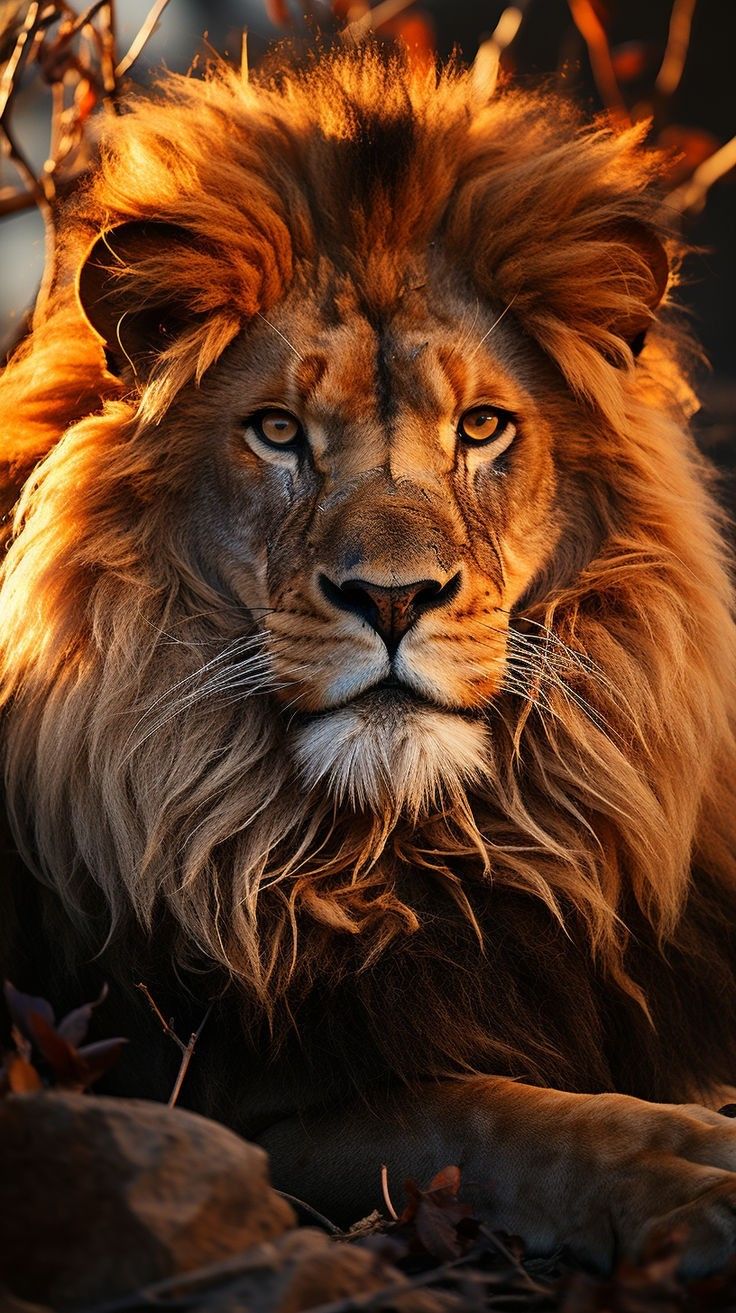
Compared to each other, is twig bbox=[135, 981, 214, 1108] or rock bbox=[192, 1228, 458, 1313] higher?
rock bbox=[192, 1228, 458, 1313]

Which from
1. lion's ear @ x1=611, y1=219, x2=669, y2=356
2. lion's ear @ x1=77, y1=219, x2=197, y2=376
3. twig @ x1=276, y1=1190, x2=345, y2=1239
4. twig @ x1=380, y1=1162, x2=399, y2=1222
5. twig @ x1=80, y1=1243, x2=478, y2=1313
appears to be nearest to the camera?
twig @ x1=80, y1=1243, x2=478, y2=1313

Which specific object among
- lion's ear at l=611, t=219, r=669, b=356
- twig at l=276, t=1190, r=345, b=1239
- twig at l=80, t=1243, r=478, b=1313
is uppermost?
lion's ear at l=611, t=219, r=669, b=356

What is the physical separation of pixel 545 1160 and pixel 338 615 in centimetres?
93

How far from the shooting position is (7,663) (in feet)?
9.38

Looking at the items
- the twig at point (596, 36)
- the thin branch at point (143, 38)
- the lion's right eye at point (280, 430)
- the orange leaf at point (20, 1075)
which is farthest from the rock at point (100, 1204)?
the twig at point (596, 36)

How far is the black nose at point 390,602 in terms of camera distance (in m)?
2.51

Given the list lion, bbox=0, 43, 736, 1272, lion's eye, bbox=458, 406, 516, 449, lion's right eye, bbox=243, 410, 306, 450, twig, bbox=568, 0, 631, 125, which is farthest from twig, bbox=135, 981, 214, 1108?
twig, bbox=568, 0, 631, 125

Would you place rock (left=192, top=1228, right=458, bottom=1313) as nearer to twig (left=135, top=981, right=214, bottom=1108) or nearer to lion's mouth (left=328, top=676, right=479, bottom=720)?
twig (left=135, top=981, right=214, bottom=1108)

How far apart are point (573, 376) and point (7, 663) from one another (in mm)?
1230

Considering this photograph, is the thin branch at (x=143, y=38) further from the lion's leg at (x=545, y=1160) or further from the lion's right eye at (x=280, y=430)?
the lion's leg at (x=545, y=1160)

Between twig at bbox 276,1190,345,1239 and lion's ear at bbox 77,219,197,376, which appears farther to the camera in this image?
lion's ear at bbox 77,219,197,376

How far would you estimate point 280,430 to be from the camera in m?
2.90

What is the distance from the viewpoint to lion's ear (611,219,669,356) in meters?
3.03

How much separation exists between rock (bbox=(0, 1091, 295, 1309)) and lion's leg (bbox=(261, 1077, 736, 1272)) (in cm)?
72
